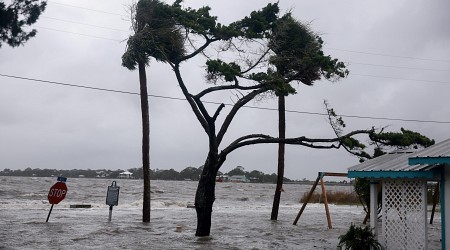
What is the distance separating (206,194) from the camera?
51.8ft

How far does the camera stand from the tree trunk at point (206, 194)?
15.7m

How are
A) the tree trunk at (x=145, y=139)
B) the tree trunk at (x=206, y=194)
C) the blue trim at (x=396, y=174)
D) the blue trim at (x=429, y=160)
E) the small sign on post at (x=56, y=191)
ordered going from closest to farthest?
the blue trim at (x=429, y=160)
the blue trim at (x=396, y=174)
the tree trunk at (x=206, y=194)
the small sign on post at (x=56, y=191)
the tree trunk at (x=145, y=139)

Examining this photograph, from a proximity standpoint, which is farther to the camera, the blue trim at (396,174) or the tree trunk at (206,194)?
the tree trunk at (206,194)

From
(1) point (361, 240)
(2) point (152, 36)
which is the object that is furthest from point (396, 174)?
(2) point (152, 36)

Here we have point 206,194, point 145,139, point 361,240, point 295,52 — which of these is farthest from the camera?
point 145,139

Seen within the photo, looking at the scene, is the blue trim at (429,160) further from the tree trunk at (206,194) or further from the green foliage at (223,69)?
the tree trunk at (206,194)

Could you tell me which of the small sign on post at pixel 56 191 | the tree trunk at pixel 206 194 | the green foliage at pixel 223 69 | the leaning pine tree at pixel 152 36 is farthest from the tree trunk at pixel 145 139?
the green foliage at pixel 223 69

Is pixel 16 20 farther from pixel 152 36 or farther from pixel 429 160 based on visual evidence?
pixel 429 160

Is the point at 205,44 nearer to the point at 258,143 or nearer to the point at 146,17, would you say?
the point at 146,17

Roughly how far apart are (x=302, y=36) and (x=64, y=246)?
10134 millimetres

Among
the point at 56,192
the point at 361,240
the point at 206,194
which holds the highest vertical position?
the point at 206,194

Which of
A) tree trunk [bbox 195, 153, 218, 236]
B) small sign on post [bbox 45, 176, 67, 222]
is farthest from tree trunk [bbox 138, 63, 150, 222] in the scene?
tree trunk [bbox 195, 153, 218, 236]

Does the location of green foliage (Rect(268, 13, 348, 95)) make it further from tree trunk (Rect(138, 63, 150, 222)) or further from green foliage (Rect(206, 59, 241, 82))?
tree trunk (Rect(138, 63, 150, 222))

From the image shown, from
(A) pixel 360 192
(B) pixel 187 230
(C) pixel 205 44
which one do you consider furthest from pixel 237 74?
(A) pixel 360 192
